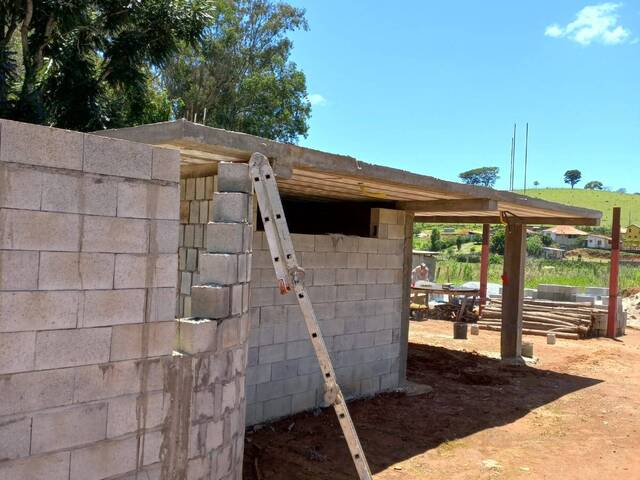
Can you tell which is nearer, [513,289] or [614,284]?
[513,289]

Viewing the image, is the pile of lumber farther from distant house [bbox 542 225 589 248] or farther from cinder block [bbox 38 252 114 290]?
distant house [bbox 542 225 589 248]

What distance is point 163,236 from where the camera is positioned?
13.1 ft

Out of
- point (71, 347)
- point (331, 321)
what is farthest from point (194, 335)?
point (331, 321)

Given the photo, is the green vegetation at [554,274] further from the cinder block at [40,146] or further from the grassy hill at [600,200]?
the grassy hill at [600,200]

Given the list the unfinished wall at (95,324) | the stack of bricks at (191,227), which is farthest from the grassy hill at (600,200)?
the unfinished wall at (95,324)

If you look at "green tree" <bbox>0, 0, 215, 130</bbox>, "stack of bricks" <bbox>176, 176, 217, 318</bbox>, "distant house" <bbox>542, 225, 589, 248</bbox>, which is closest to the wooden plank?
"stack of bricks" <bbox>176, 176, 217, 318</bbox>

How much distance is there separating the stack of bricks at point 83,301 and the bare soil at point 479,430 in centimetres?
231

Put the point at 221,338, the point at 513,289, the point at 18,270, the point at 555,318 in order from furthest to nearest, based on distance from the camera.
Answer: the point at 555,318 < the point at 513,289 < the point at 221,338 < the point at 18,270

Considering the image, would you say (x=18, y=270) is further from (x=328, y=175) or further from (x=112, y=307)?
(x=328, y=175)

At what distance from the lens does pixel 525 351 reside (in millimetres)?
13109

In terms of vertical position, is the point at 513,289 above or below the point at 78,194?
below

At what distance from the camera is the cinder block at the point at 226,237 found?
467 centimetres

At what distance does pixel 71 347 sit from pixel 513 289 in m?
10.7

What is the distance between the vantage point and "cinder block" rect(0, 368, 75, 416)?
3279 mm
